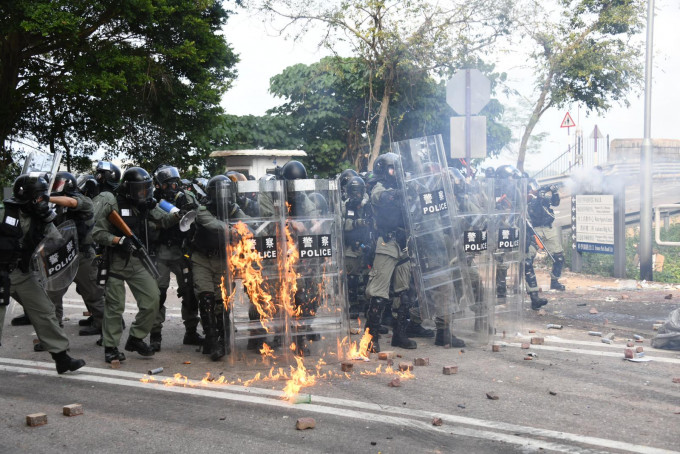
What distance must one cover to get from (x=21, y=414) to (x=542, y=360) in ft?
15.5

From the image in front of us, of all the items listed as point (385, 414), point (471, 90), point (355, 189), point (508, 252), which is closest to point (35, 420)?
point (385, 414)

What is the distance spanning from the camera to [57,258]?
6281mm

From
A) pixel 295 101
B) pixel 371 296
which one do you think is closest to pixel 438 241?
pixel 371 296

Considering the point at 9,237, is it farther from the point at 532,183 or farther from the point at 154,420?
the point at 532,183

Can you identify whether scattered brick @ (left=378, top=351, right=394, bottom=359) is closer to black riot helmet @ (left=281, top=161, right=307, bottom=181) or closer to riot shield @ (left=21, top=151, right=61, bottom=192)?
black riot helmet @ (left=281, top=161, right=307, bottom=181)

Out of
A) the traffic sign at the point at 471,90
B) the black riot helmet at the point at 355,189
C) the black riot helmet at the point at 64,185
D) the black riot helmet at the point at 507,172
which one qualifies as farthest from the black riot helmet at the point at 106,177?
the traffic sign at the point at 471,90

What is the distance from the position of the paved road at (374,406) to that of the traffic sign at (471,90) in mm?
4343

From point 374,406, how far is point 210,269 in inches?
104

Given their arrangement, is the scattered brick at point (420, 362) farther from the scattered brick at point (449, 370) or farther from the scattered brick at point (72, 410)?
the scattered brick at point (72, 410)

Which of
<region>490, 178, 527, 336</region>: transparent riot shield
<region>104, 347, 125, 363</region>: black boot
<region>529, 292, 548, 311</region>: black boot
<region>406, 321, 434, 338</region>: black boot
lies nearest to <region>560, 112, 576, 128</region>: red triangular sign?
<region>529, 292, 548, 311</region>: black boot

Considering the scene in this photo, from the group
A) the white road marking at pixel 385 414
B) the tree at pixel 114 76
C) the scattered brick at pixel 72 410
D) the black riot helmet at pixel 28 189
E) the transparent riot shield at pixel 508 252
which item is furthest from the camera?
the tree at pixel 114 76

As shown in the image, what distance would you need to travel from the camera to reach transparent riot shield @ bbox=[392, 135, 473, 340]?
7.30 meters

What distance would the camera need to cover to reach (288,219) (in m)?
6.76

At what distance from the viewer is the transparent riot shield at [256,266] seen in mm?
6691
